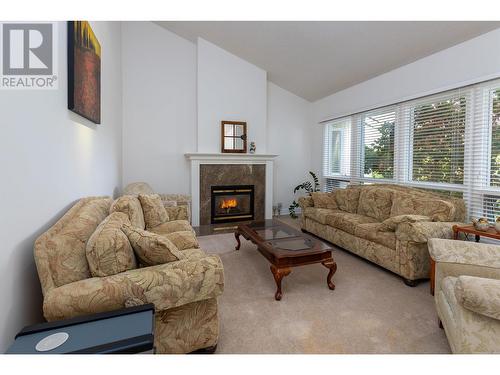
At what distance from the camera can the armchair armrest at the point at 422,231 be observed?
2.61 metres

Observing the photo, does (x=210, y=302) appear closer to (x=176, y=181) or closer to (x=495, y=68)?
(x=495, y=68)

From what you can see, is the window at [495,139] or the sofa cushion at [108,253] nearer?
the sofa cushion at [108,253]

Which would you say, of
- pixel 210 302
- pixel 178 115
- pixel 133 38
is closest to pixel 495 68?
→ pixel 210 302

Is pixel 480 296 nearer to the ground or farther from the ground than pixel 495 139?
nearer to the ground

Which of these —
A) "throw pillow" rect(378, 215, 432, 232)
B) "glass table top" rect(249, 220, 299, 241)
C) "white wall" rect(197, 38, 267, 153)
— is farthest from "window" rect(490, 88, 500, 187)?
"white wall" rect(197, 38, 267, 153)

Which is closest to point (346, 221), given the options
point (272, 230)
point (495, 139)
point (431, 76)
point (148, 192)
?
point (272, 230)

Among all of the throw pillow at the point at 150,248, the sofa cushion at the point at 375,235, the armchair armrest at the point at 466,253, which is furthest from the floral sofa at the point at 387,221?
the throw pillow at the point at 150,248

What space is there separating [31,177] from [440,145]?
4.20m

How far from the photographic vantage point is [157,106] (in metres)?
5.21

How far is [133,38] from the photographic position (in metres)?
4.98

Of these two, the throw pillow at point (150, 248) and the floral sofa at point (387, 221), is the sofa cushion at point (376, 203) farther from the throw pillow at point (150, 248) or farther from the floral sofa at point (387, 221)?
the throw pillow at point (150, 248)

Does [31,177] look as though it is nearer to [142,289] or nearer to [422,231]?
[142,289]

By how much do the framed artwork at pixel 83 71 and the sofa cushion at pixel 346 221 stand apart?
3227mm

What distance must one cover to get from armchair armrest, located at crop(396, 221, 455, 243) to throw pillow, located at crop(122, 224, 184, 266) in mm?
2254
